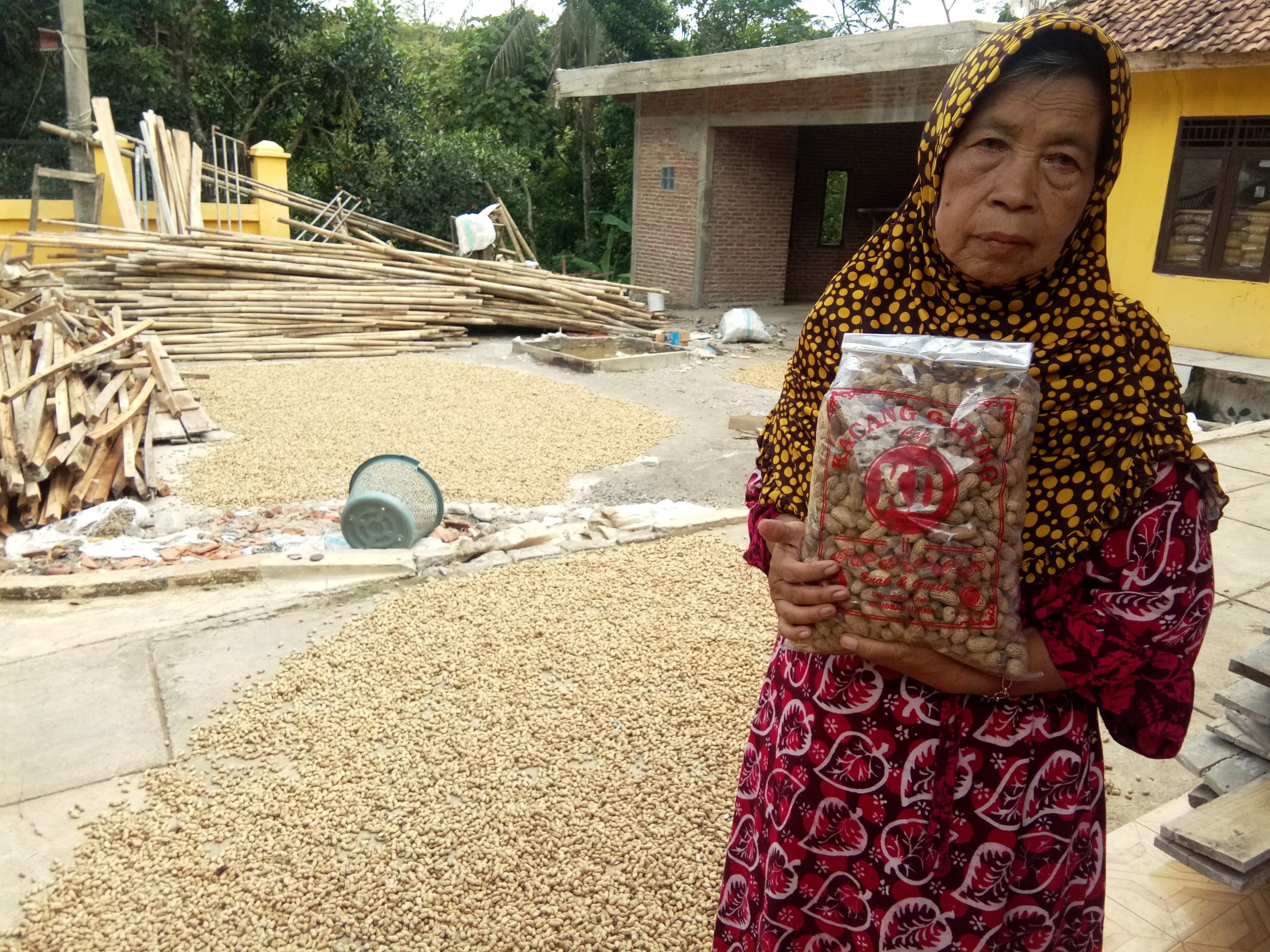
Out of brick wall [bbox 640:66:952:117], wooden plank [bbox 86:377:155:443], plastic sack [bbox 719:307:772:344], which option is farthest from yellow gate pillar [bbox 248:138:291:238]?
wooden plank [bbox 86:377:155:443]

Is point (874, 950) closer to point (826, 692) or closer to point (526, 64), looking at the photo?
point (826, 692)

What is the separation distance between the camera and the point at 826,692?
129cm

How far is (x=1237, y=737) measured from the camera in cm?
226

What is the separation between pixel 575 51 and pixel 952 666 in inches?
796

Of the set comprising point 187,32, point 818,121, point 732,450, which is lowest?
point 732,450

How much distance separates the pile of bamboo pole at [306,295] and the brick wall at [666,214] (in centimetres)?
317

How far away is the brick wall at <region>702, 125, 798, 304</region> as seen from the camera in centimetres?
1497

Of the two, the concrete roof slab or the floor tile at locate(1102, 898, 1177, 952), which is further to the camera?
the concrete roof slab

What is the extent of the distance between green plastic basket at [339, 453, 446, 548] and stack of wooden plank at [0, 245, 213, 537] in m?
1.68

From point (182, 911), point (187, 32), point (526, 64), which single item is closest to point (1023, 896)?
point (182, 911)

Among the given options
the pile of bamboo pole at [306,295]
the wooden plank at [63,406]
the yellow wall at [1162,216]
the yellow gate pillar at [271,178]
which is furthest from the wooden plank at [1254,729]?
the yellow gate pillar at [271,178]

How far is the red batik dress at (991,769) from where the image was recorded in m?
1.14

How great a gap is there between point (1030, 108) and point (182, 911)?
2.51 meters

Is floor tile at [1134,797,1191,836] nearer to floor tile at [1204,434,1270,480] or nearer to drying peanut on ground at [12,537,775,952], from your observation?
drying peanut on ground at [12,537,775,952]
